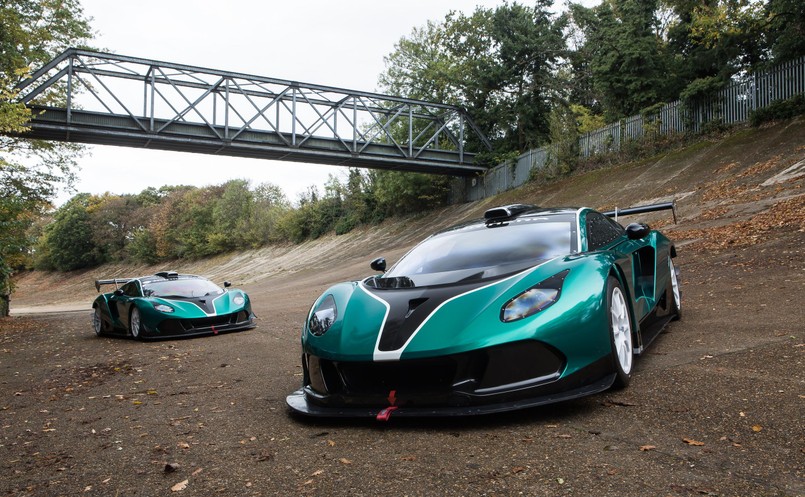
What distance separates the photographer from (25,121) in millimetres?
13727

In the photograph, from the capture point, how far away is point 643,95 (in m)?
27.2

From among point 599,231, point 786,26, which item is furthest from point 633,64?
point 599,231

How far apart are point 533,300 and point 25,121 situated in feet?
46.9

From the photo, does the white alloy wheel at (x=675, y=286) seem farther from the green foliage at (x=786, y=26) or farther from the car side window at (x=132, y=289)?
the green foliage at (x=786, y=26)

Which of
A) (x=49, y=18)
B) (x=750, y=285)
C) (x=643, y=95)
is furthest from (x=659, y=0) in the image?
(x=49, y=18)

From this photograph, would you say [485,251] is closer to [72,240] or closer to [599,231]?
[599,231]

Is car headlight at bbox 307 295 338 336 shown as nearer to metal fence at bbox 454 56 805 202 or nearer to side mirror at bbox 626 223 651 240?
side mirror at bbox 626 223 651 240

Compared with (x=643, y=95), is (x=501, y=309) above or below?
Answer: below

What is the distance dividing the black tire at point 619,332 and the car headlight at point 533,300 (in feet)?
1.23

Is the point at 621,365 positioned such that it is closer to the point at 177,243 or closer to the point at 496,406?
the point at 496,406

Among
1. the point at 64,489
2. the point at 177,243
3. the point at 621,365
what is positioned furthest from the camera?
the point at 177,243

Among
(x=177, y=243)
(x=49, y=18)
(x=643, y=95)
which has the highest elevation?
(x=49, y=18)

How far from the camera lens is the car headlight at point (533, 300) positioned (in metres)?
3.46

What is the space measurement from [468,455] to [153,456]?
176cm
